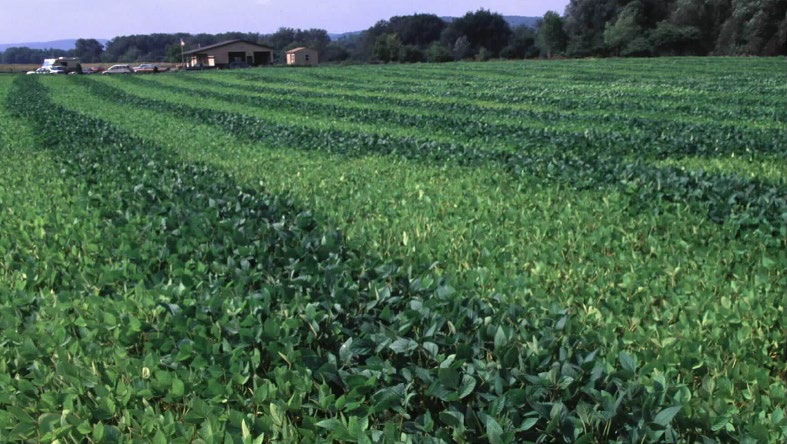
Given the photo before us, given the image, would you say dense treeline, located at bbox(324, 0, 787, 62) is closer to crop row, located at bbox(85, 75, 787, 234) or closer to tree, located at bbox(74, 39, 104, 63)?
crop row, located at bbox(85, 75, 787, 234)

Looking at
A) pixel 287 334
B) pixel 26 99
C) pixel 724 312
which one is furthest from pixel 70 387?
pixel 26 99

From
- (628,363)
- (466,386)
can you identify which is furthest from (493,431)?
(628,363)

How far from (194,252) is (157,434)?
246 centimetres

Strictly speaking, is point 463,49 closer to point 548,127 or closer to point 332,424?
point 548,127

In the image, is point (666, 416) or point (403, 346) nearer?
point (666, 416)

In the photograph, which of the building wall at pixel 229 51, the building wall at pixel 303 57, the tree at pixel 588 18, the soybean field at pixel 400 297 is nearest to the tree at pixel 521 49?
the tree at pixel 588 18

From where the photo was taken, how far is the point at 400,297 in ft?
12.4

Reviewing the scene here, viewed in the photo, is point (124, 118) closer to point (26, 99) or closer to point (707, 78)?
point (26, 99)

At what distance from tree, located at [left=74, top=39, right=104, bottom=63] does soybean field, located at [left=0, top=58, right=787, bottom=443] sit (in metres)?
186

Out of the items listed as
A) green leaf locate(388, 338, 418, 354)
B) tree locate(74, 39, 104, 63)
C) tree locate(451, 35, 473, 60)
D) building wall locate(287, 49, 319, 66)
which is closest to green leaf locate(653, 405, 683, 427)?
green leaf locate(388, 338, 418, 354)

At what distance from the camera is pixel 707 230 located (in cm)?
616

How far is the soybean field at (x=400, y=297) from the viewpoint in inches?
108

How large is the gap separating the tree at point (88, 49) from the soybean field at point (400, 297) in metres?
186

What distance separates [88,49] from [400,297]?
8001 inches
